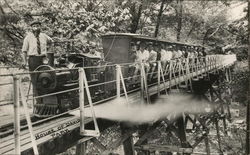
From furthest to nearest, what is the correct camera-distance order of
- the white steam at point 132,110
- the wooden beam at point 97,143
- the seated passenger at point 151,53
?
1. the seated passenger at point 151,53
2. the white steam at point 132,110
3. the wooden beam at point 97,143

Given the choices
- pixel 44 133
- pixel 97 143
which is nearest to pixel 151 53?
pixel 97 143

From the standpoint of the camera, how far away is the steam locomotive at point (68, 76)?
234 inches

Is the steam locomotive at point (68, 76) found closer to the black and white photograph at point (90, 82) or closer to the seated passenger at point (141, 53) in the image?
the black and white photograph at point (90, 82)

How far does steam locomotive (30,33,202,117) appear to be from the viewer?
5938 millimetres

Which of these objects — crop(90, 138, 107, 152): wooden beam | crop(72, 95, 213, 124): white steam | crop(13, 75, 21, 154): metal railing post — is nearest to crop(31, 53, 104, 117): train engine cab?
crop(72, 95, 213, 124): white steam

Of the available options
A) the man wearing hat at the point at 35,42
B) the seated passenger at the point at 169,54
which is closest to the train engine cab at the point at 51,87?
the man wearing hat at the point at 35,42

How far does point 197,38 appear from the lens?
2948 cm

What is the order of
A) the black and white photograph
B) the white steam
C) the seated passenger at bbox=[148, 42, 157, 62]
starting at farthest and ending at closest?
the seated passenger at bbox=[148, 42, 157, 62] → the white steam → the black and white photograph

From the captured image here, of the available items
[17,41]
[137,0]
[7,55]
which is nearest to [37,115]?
[7,55]

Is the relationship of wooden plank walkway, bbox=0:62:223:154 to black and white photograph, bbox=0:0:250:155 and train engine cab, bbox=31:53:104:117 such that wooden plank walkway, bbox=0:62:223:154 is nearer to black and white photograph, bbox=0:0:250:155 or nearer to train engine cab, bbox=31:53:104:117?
black and white photograph, bbox=0:0:250:155

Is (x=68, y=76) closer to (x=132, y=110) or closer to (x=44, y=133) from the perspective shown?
(x=132, y=110)

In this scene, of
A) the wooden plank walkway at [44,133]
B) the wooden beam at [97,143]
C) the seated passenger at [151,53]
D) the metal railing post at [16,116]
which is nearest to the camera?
the metal railing post at [16,116]

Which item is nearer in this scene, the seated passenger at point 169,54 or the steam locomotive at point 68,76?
the steam locomotive at point 68,76

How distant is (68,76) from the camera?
6.48 metres
